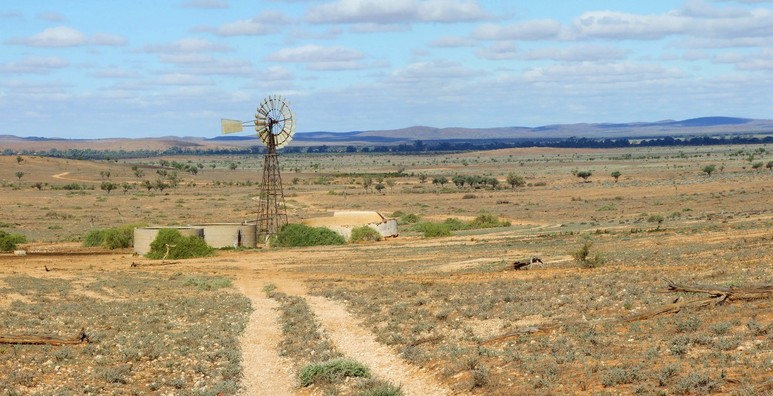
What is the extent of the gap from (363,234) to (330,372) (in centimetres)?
3539

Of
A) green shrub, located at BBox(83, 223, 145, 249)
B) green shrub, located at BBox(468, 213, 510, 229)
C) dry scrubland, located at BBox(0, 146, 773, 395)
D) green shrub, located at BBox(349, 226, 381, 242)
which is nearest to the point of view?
dry scrubland, located at BBox(0, 146, 773, 395)

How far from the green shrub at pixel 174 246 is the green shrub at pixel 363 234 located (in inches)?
348

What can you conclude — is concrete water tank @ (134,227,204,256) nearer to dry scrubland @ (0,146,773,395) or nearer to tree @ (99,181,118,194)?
dry scrubland @ (0,146,773,395)

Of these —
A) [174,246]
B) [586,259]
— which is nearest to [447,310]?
[586,259]

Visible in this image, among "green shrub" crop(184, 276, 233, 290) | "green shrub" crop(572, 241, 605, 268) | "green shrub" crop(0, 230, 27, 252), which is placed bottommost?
"green shrub" crop(0, 230, 27, 252)

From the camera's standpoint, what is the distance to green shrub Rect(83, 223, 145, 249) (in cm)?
4984

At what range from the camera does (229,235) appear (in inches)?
1897

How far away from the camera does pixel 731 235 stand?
36.6 metres

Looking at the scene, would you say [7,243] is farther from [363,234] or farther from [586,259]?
[586,259]

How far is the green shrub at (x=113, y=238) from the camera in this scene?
164ft

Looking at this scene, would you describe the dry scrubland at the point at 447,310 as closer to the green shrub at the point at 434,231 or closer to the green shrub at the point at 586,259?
the green shrub at the point at 586,259

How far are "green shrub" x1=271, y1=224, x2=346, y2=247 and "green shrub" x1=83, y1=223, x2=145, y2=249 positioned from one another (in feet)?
23.4

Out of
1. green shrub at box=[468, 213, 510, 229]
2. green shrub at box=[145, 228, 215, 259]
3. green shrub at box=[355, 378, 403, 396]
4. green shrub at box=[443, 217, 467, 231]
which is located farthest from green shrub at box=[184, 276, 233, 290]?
green shrub at box=[468, 213, 510, 229]

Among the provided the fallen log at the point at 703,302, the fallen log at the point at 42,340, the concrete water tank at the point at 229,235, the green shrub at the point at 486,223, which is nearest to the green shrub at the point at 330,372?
the fallen log at the point at 703,302
